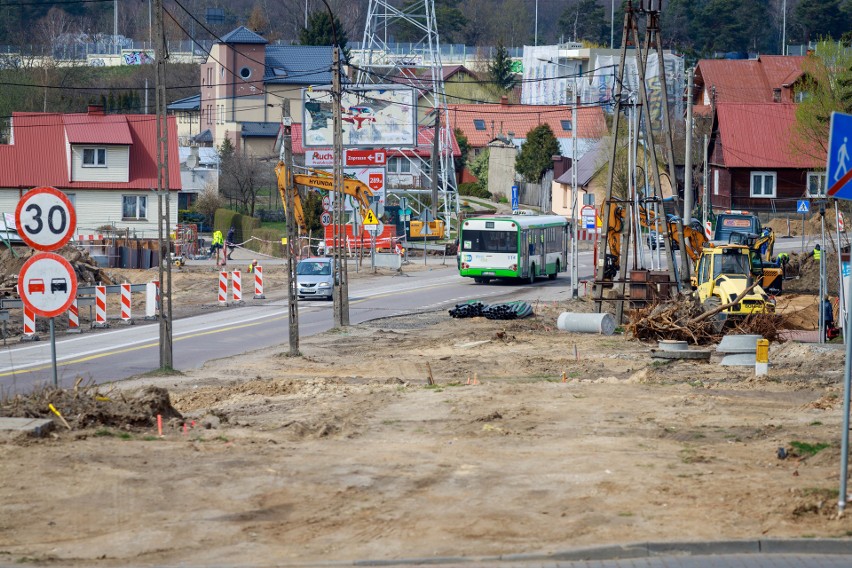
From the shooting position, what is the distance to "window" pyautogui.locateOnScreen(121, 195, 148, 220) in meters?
62.3

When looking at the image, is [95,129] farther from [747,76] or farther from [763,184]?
[747,76]

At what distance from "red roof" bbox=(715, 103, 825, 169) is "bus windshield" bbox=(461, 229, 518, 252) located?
30856mm

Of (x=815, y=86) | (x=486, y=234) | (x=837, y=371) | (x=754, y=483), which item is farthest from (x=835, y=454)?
(x=815, y=86)

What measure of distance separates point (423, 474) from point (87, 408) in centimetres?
435

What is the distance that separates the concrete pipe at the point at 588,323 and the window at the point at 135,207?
123 ft

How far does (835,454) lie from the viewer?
11.6 metres

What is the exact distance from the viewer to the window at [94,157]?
61375mm

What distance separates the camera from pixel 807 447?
12.1 m

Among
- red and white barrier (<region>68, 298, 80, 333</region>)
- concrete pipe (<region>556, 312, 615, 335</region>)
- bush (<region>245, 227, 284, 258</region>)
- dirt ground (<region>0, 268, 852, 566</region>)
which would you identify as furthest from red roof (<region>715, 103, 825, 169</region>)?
dirt ground (<region>0, 268, 852, 566</region>)

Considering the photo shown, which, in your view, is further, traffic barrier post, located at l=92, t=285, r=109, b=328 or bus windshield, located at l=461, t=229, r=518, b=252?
bus windshield, located at l=461, t=229, r=518, b=252

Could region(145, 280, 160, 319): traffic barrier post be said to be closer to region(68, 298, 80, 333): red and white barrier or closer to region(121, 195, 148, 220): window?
region(68, 298, 80, 333): red and white barrier

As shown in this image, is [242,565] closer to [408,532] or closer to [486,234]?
[408,532]

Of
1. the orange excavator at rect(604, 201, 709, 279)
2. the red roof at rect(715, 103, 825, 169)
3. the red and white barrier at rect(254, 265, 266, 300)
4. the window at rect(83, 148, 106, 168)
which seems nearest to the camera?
the orange excavator at rect(604, 201, 709, 279)

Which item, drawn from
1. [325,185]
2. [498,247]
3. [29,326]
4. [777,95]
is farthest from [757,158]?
[29,326]
